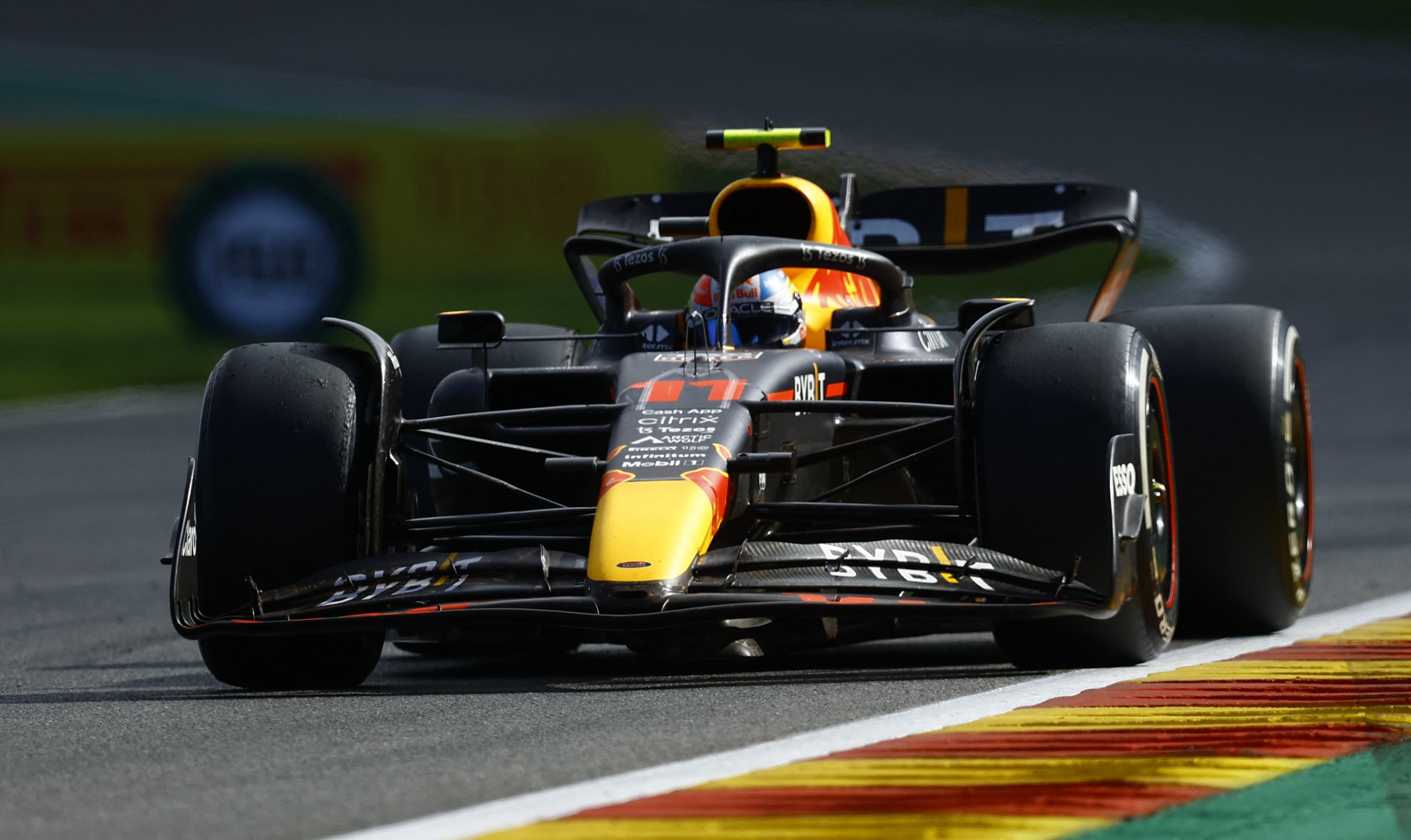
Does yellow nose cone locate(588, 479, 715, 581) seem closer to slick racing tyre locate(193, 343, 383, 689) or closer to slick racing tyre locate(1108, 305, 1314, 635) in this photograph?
slick racing tyre locate(193, 343, 383, 689)

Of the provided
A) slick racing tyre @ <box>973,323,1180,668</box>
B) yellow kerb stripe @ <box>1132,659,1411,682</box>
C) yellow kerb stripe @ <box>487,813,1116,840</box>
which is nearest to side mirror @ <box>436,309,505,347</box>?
slick racing tyre @ <box>973,323,1180,668</box>

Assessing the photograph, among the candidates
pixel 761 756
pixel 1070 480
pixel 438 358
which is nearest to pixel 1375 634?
pixel 1070 480

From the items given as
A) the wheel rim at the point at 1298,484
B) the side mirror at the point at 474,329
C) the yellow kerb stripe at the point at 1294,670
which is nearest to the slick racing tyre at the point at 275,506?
the side mirror at the point at 474,329

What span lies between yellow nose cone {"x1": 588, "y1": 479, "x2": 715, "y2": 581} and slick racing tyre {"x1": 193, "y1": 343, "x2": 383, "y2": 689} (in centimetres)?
80

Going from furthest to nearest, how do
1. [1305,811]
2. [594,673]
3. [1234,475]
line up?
[1234,475]
[594,673]
[1305,811]

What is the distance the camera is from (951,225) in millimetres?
9094

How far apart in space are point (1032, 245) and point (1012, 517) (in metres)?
3.46

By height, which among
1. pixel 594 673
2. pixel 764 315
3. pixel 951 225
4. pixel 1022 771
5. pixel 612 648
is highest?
pixel 951 225

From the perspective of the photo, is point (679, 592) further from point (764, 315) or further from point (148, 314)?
point (148, 314)

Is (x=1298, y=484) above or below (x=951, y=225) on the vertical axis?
below

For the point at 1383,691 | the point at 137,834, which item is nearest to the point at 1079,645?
the point at 1383,691

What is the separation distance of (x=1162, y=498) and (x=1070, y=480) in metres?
0.69

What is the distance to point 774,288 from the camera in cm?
721

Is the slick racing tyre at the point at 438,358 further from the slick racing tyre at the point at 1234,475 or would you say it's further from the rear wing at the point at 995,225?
the slick racing tyre at the point at 1234,475
